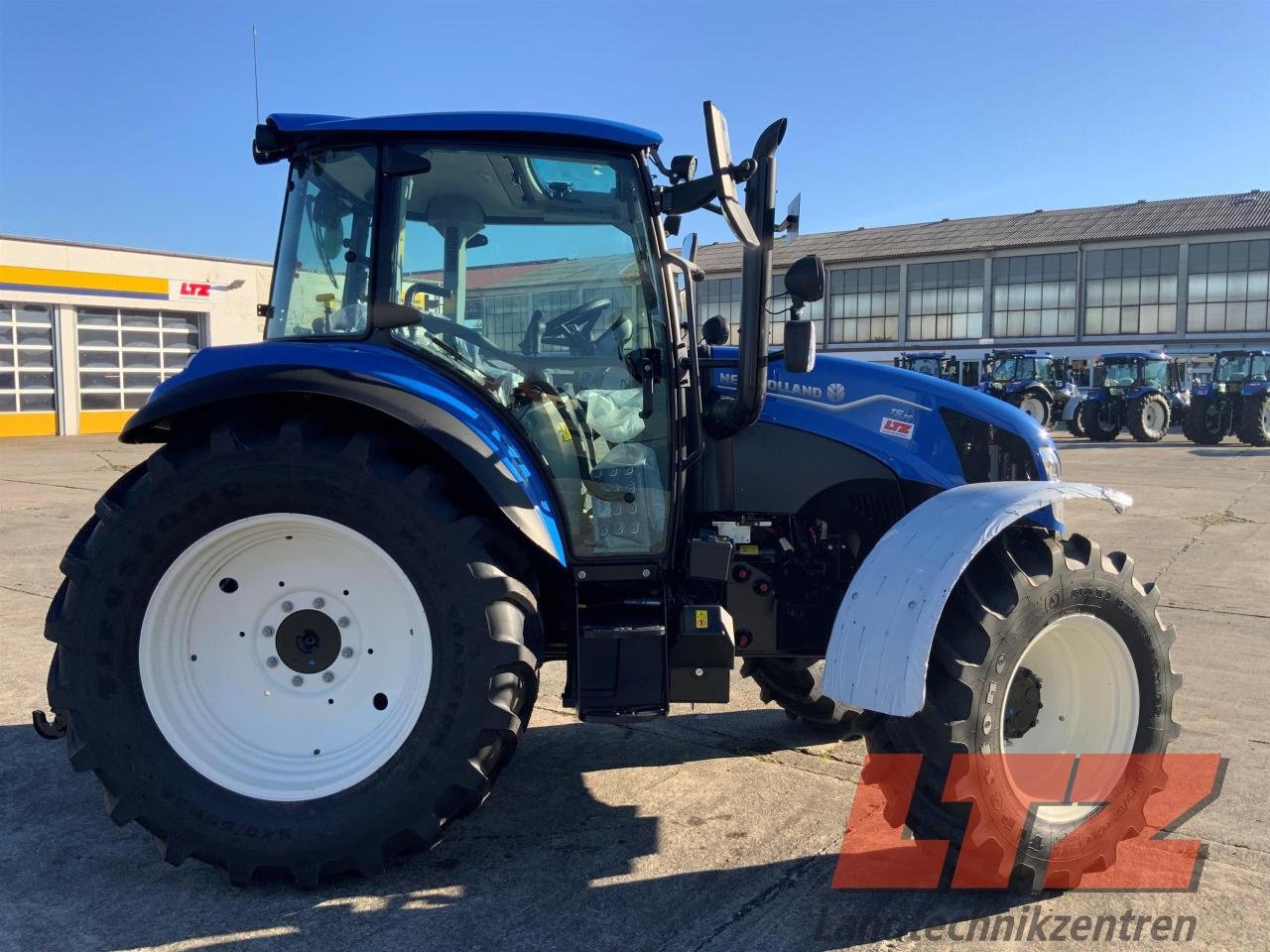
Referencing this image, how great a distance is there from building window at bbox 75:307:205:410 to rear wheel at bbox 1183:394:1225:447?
82.3ft

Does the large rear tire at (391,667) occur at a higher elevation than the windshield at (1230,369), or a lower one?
lower

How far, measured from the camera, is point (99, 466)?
678 inches

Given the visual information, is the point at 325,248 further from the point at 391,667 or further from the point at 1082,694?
the point at 1082,694

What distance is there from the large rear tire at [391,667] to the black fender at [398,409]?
0.10 metres

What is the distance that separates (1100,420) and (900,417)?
81.1 ft

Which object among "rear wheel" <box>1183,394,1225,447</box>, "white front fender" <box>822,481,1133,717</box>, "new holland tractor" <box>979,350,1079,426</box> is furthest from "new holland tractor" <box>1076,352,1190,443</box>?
"white front fender" <box>822,481,1133,717</box>

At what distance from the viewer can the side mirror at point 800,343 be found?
3027mm

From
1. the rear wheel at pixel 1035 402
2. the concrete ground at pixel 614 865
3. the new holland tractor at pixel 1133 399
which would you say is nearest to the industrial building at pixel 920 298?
the rear wheel at pixel 1035 402

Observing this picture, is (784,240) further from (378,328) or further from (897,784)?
(897,784)

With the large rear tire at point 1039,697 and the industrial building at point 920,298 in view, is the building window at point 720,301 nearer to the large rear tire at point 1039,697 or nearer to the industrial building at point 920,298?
the large rear tire at point 1039,697

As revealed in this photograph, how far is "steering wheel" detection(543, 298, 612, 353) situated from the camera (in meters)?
3.26

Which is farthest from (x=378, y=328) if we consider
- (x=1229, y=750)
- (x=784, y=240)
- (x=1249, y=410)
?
(x=1249, y=410)

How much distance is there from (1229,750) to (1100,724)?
1.43 m

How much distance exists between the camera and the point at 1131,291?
41.2 m
